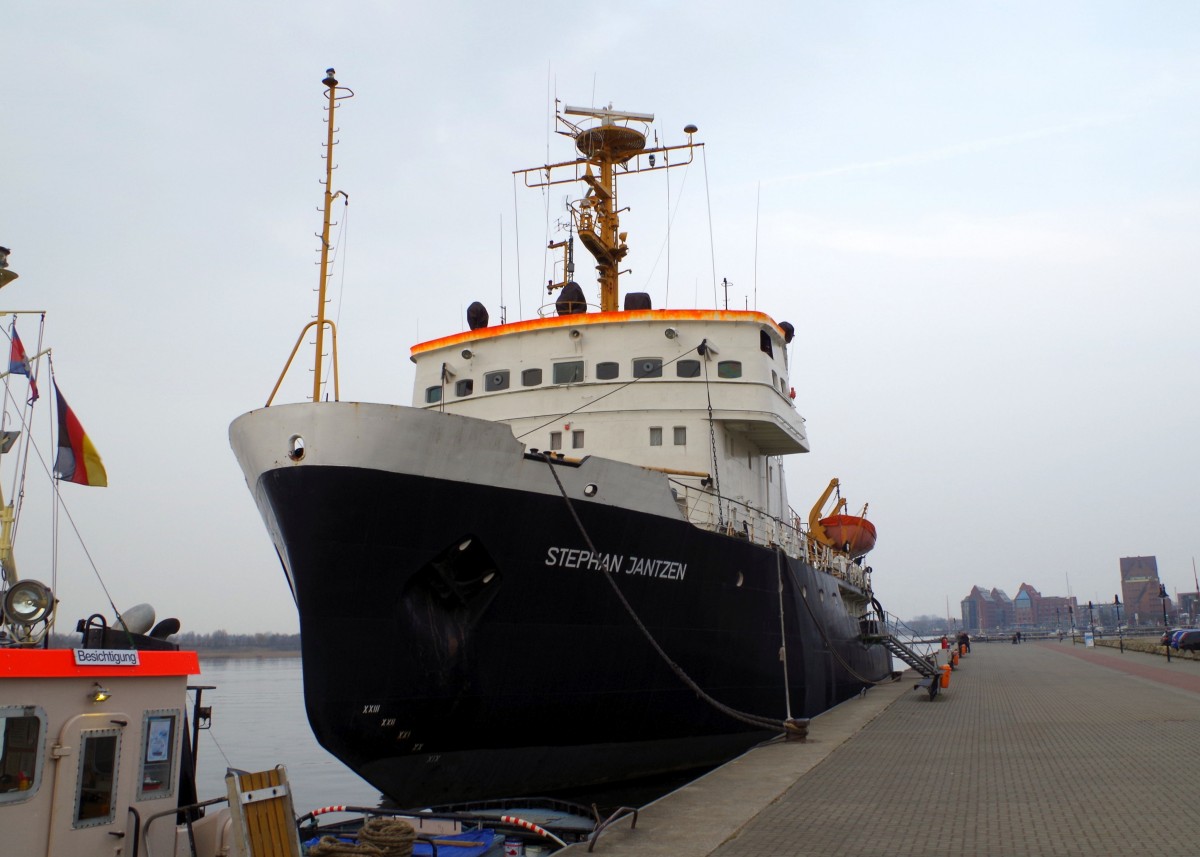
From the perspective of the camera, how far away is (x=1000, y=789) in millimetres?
9719

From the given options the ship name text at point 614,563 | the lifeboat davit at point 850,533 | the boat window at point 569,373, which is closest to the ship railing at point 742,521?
the ship name text at point 614,563

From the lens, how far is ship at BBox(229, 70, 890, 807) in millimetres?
10328

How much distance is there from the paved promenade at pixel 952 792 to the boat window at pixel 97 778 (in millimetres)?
3663

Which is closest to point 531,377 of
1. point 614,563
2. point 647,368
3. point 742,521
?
point 647,368

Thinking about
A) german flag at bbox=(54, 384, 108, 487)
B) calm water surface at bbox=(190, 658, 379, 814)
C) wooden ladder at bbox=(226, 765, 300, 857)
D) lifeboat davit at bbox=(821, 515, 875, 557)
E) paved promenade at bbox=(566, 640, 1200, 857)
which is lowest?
calm water surface at bbox=(190, 658, 379, 814)

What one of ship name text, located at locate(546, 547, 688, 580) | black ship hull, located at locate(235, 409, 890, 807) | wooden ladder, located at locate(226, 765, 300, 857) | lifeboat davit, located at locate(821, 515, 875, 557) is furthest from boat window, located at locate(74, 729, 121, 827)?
lifeboat davit, located at locate(821, 515, 875, 557)

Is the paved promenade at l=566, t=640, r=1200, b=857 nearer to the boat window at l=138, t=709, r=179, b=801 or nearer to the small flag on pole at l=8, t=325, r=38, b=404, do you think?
the boat window at l=138, t=709, r=179, b=801

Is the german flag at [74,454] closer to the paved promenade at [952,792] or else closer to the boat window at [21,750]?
the boat window at [21,750]

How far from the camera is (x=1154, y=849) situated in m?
7.14

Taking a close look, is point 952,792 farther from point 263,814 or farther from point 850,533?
point 850,533

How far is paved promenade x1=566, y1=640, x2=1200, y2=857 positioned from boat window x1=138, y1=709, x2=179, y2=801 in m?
3.34

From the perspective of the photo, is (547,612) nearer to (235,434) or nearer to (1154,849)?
(235,434)

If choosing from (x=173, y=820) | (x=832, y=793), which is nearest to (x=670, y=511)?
(x=832, y=793)

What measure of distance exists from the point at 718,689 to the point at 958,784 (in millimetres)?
4515
